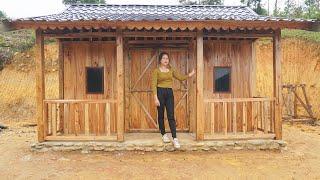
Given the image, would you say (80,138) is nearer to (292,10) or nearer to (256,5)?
(256,5)

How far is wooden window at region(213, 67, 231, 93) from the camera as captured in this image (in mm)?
11398

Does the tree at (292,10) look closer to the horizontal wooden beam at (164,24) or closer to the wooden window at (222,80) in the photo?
the wooden window at (222,80)

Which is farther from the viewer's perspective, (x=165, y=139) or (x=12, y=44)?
(x=12, y=44)

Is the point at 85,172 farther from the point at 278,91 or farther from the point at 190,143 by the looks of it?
the point at 278,91

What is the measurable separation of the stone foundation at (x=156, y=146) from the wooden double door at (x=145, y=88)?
5.15 ft

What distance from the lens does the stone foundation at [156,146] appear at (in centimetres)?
975

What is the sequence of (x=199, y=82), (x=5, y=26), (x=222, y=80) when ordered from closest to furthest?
(x=5, y=26)
(x=199, y=82)
(x=222, y=80)

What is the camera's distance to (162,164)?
883 centimetres

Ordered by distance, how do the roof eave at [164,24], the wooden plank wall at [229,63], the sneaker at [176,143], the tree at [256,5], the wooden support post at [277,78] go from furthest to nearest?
1. the tree at [256,5]
2. the wooden plank wall at [229,63]
3. the wooden support post at [277,78]
4. the sneaker at [176,143]
5. the roof eave at [164,24]

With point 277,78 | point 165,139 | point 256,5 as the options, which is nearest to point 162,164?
point 165,139

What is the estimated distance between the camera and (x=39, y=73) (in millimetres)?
9859

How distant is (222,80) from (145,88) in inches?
79.8

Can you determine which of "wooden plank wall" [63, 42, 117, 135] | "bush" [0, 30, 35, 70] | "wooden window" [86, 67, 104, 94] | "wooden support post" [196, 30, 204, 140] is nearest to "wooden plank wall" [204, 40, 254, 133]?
"wooden support post" [196, 30, 204, 140]

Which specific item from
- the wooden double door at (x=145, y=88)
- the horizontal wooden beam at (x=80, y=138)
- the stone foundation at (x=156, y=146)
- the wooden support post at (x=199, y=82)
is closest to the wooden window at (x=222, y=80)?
the wooden double door at (x=145, y=88)
